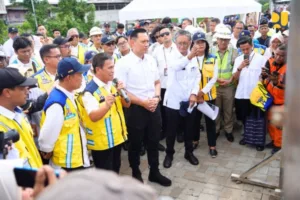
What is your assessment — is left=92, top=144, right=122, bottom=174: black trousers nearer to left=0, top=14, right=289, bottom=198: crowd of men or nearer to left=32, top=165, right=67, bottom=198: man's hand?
left=0, top=14, right=289, bottom=198: crowd of men

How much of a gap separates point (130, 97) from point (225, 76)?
1909 mm

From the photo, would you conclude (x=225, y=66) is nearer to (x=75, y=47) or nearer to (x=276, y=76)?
(x=276, y=76)

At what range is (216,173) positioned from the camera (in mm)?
3873

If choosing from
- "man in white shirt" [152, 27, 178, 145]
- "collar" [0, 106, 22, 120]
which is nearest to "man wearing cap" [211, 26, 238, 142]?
"man in white shirt" [152, 27, 178, 145]

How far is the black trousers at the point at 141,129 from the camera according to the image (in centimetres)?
335

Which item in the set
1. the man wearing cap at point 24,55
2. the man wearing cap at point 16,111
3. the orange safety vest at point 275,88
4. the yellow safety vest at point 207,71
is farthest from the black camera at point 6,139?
the orange safety vest at point 275,88

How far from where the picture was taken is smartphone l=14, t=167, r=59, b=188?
1104mm

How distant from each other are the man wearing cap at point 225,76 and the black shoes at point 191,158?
0.95 m

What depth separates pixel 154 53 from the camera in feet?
16.2

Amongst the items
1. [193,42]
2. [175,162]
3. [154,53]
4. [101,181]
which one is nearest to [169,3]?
[154,53]

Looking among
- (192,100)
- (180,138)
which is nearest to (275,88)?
(192,100)

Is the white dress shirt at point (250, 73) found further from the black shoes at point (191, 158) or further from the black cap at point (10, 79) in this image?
the black cap at point (10, 79)

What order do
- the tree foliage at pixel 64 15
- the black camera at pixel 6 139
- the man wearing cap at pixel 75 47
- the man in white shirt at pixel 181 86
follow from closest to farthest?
the black camera at pixel 6 139 < the man in white shirt at pixel 181 86 < the man wearing cap at pixel 75 47 < the tree foliage at pixel 64 15

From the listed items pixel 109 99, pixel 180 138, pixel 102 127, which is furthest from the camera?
pixel 180 138
